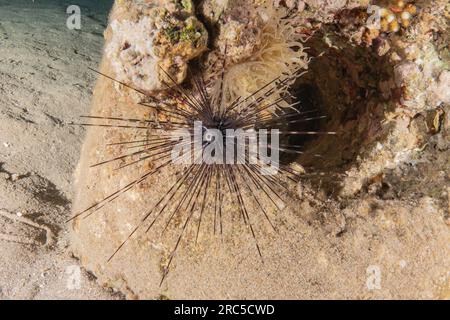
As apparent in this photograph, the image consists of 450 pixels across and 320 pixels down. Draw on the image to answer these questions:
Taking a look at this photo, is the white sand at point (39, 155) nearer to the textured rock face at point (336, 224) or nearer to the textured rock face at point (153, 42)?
the textured rock face at point (336, 224)

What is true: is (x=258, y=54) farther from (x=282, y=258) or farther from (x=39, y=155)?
(x=39, y=155)

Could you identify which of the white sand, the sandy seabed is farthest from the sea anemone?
the white sand

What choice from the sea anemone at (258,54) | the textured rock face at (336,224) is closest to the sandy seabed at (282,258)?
the textured rock face at (336,224)

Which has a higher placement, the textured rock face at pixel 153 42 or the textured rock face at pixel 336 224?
the textured rock face at pixel 153 42

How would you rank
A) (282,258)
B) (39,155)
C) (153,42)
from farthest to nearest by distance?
1. (39,155)
2. (282,258)
3. (153,42)

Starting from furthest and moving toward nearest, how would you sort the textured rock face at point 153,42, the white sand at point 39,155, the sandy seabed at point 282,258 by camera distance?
the white sand at point 39,155
the sandy seabed at point 282,258
the textured rock face at point 153,42

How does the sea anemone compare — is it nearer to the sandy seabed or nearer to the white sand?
the sandy seabed

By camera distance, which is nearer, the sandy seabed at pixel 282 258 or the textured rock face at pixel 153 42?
the textured rock face at pixel 153 42

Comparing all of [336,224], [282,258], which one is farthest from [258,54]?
[282,258]
